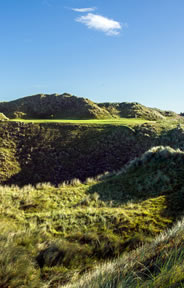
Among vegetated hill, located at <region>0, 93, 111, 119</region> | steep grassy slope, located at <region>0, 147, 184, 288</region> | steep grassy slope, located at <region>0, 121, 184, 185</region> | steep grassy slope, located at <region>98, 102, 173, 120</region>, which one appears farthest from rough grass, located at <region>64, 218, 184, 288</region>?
steep grassy slope, located at <region>98, 102, 173, 120</region>

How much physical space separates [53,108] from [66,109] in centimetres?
408

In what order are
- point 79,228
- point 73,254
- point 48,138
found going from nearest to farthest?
1. point 73,254
2. point 79,228
3. point 48,138

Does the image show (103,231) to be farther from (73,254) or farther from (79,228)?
(73,254)

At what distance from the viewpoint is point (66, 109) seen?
181 ft

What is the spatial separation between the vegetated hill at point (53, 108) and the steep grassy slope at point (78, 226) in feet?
129

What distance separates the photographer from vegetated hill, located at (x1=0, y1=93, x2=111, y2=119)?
50.7m

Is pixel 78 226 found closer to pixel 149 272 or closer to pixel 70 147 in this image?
pixel 149 272

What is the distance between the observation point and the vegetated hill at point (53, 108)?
50688mm

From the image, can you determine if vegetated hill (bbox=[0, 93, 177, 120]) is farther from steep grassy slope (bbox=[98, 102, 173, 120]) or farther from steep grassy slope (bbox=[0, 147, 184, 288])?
steep grassy slope (bbox=[0, 147, 184, 288])

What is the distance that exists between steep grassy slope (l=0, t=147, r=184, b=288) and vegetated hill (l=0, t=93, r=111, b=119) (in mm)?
39402

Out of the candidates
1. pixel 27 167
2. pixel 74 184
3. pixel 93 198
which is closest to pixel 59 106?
pixel 27 167

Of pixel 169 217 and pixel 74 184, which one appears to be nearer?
pixel 169 217

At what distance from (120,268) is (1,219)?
17.6 ft

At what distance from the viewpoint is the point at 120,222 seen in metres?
5.61
